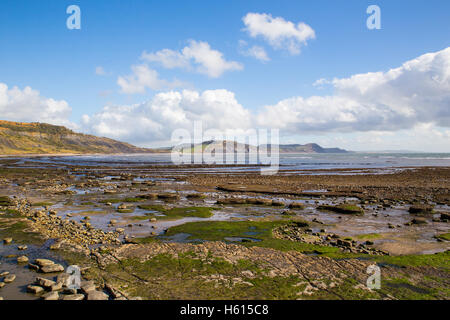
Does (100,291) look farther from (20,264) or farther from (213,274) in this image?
(20,264)

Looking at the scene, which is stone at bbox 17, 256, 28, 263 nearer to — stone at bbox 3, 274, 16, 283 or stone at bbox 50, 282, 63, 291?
stone at bbox 3, 274, 16, 283

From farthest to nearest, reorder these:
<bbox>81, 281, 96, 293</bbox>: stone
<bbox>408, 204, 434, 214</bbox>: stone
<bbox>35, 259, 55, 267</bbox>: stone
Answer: <bbox>408, 204, 434, 214</bbox>: stone → <bbox>35, 259, 55, 267</bbox>: stone → <bbox>81, 281, 96, 293</bbox>: stone

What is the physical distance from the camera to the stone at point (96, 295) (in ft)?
28.2

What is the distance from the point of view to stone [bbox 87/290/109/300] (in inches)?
338

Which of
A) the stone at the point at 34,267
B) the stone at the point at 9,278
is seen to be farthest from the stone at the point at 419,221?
the stone at the point at 9,278

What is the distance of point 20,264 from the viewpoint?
11.4m

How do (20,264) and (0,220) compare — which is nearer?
(20,264)

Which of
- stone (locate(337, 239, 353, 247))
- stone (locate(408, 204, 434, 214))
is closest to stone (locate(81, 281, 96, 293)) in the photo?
stone (locate(337, 239, 353, 247))

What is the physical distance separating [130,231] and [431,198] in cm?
3257

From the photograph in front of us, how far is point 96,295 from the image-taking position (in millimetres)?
8711

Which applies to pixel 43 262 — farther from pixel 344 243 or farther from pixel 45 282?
pixel 344 243

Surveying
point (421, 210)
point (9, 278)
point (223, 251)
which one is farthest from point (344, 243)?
point (9, 278)

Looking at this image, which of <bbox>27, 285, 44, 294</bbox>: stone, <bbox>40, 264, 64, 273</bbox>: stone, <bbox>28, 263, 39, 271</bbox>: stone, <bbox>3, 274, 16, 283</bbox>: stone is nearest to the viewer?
<bbox>27, 285, 44, 294</bbox>: stone
